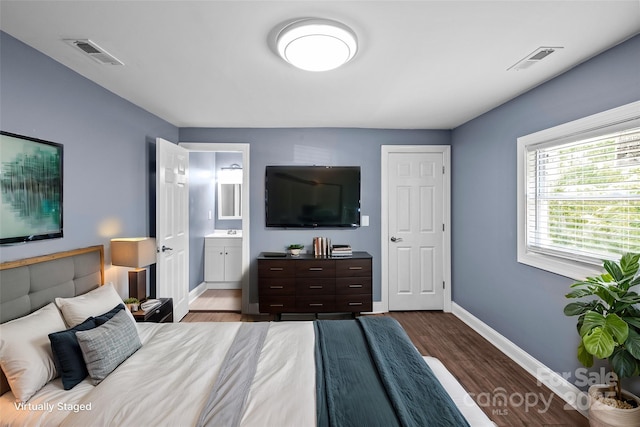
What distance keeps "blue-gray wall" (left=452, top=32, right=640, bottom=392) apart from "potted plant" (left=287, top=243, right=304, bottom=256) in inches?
82.9

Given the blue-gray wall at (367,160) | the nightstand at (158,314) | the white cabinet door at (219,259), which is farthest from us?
the white cabinet door at (219,259)

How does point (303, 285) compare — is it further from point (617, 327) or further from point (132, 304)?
point (617, 327)

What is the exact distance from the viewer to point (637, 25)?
174cm

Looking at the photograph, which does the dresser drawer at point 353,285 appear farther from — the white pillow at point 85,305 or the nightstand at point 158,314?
the white pillow at point 85,305

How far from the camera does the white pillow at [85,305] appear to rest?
189 cm

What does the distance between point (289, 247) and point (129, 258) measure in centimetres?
191

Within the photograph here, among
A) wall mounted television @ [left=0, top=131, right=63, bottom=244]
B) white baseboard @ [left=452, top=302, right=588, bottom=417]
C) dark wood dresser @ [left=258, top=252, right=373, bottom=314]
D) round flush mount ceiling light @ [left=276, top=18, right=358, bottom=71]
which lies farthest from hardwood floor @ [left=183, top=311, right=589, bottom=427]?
round flush mount ceiling light @ [left=276, top=18, right=358, bottom=71]

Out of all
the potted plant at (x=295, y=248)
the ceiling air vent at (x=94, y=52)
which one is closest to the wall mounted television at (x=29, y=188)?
the ceiling air vent at (x=94, y=52)

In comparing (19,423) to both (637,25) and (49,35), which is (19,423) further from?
(637,25)

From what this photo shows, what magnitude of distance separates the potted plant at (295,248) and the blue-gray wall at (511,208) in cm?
210

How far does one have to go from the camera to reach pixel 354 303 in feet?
12.3

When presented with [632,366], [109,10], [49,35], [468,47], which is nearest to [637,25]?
[468,47]

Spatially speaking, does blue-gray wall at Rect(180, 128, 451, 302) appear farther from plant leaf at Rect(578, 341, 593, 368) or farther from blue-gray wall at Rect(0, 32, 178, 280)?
plant leaf at Rect(578, 341, 593, 368)

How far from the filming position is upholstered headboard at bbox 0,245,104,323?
5.73 ft
